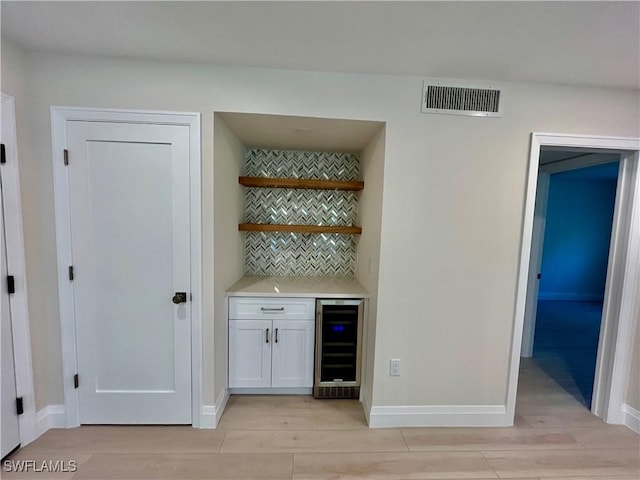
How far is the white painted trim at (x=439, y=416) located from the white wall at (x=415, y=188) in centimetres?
5

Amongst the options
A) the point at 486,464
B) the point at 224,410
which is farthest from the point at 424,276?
the point at 224,410

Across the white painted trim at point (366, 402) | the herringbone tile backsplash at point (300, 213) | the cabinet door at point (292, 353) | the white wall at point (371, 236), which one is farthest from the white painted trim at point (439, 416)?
the herringbone tile backsplash at point (300, 213)

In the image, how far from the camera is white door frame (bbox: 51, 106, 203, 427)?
5.94 feet

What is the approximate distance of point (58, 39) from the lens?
1617 mm

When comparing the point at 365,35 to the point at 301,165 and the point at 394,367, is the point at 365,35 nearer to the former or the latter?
the point at 301,165

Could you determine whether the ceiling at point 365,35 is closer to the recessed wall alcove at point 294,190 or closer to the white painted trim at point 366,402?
the recessed wall alcove at point 294,190

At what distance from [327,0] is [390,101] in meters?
0.80

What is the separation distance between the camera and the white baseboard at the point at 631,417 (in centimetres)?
210

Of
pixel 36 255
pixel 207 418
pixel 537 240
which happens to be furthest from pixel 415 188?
pixel 36 255

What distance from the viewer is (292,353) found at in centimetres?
237

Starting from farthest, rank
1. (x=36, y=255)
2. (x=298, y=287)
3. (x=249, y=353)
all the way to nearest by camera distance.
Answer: (x=298, y=287) < (x=249, y=353) < (x=36, y=255)

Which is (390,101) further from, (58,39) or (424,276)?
(58,39)

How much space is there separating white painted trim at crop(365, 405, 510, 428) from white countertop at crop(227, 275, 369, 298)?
0.87 meters

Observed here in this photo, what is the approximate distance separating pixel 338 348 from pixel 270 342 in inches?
22.5
